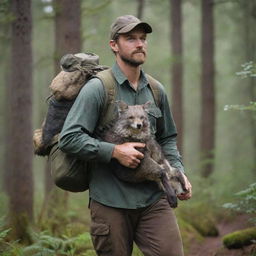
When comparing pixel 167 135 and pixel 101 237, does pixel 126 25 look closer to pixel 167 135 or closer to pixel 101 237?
pixel 167 135

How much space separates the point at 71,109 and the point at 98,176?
775 millimetres

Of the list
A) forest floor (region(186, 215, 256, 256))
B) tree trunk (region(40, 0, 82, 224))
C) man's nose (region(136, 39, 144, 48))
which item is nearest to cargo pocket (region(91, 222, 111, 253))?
man's nose (region(136, 39, 144, 48))

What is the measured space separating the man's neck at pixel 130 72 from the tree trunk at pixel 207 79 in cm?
1245

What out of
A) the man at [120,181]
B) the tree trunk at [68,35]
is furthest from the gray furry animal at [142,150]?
the tree trunk at [68,35]

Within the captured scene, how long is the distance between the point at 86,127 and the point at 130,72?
0.85m

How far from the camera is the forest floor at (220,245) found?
7.63 meters

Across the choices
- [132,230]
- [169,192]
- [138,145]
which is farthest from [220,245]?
[138,145]

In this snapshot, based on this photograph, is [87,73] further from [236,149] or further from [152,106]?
[236,149]

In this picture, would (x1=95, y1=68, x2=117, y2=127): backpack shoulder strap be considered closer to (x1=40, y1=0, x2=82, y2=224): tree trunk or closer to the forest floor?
the forest floor

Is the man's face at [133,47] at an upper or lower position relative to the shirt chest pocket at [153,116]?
upper

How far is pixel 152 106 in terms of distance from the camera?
5004 mm

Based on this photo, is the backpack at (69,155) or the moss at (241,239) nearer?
the backpack at (69,155)

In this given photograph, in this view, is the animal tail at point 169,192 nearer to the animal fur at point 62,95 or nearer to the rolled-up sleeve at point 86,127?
the rolled-up sleeve at point 86,127

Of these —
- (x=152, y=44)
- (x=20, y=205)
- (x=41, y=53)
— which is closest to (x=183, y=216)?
(x=20, y=205)
